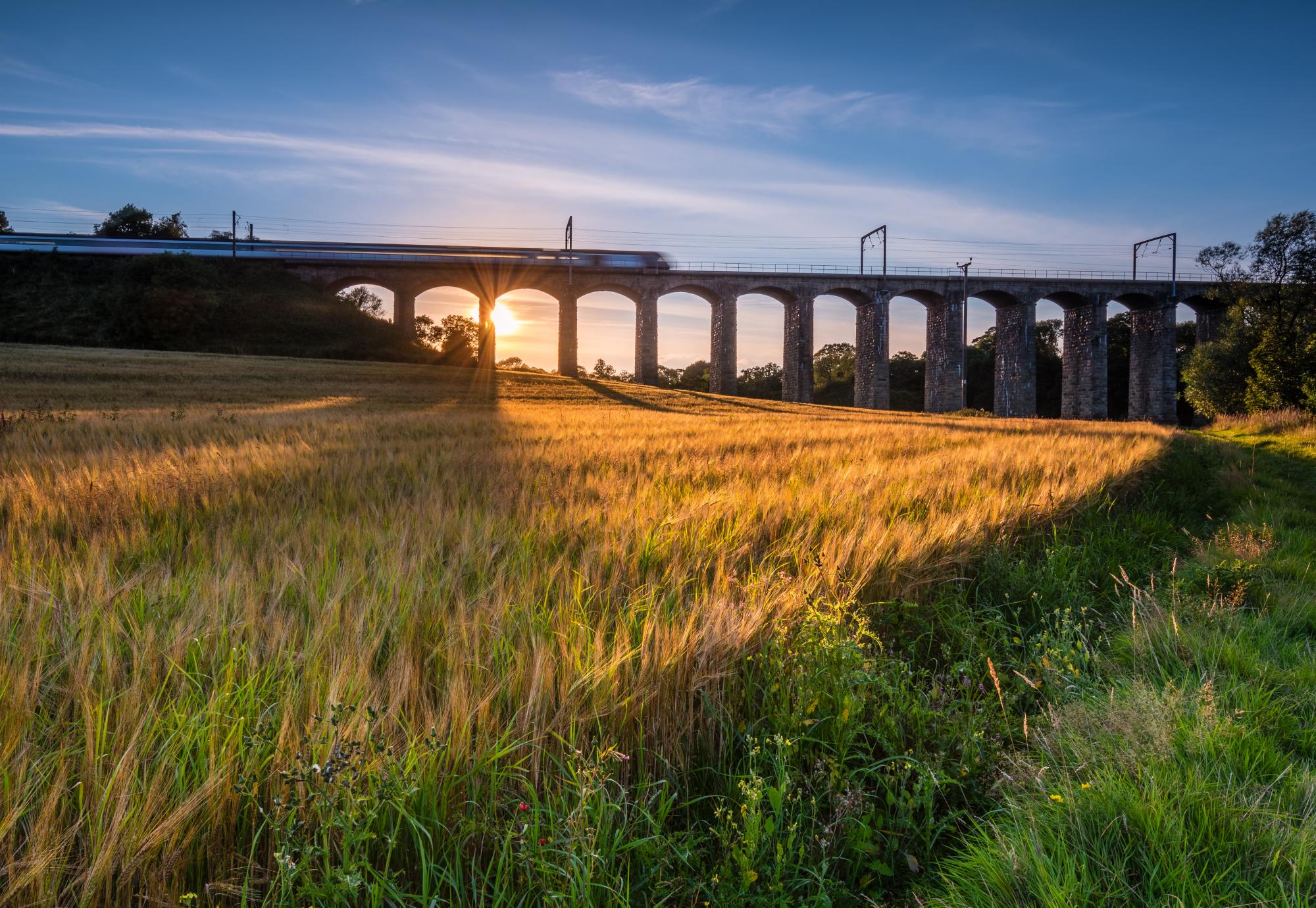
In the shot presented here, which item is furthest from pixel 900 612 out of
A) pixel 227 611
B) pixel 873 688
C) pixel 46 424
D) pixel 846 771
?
pixel 46 424

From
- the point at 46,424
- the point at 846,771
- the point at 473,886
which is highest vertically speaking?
the point at 46,424

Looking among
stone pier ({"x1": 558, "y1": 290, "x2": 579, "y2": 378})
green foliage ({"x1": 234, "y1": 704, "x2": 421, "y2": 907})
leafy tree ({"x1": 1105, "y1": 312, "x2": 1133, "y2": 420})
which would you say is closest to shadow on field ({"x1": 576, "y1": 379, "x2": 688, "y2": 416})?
stone pier ({"x1": 558, "y1": 290, "x2": 579, "y2": 378})

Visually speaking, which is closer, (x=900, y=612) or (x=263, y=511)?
(x=900, y=612)

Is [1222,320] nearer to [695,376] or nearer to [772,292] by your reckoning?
[772,292]

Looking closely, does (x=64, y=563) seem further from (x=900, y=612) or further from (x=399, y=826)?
(x=900, y=612)

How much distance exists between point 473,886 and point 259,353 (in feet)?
153

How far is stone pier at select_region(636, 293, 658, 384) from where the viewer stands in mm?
51469

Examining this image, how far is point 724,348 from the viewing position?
52219mm

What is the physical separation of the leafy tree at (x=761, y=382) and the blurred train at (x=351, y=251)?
34564 millimetres

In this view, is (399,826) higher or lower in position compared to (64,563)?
lower

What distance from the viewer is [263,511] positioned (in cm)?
290

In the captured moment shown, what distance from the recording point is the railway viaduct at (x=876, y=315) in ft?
168

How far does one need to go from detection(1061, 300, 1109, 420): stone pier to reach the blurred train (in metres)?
39.3

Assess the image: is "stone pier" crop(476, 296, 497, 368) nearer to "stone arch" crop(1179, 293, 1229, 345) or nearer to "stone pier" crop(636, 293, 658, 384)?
"stone pier" crop(636, 293, 658, 384)
